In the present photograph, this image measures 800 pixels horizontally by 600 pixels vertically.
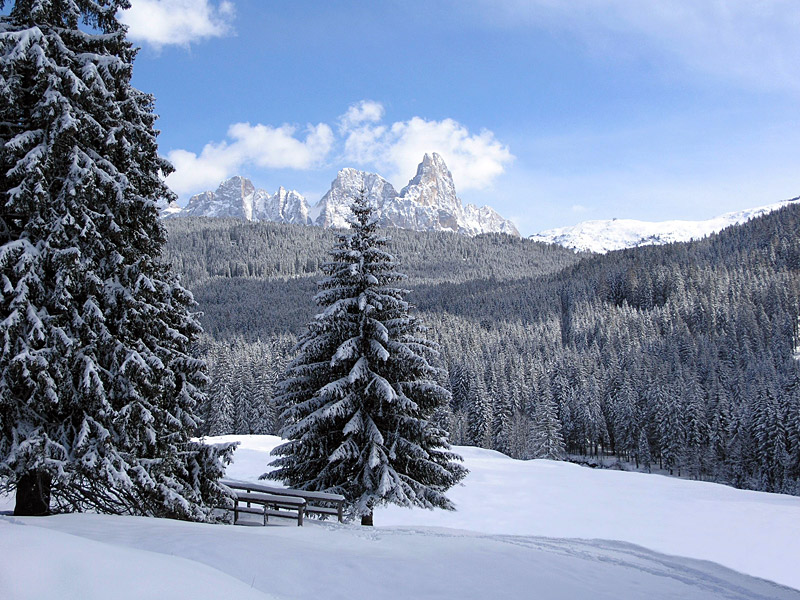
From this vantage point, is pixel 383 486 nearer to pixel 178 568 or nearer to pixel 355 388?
pixel 355 388

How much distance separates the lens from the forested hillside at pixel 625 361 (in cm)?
6881

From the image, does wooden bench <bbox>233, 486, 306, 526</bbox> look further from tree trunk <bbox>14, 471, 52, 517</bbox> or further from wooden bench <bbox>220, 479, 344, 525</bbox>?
tree trunk <bbox>14, 471, 52, 517</bbox>

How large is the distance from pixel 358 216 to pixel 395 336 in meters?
3.80

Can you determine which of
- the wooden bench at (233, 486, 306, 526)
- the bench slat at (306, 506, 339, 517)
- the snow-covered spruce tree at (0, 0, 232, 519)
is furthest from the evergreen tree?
the snow-covered spruce tree at (0, 0, 232, 519)

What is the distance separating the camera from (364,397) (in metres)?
14.7

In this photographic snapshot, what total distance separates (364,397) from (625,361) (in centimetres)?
10091

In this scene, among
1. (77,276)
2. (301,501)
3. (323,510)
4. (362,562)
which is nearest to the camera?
(362,562)

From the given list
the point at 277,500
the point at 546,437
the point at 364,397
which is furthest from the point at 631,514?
the point at 546,437

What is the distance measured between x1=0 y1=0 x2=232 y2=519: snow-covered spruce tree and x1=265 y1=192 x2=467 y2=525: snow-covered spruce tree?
4014 mm

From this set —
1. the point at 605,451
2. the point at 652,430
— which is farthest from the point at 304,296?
the point at 652,430

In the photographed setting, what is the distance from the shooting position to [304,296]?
196500 mm

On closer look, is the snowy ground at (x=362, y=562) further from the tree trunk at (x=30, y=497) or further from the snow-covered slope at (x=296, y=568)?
the tree trunk at (x=30, y=497)

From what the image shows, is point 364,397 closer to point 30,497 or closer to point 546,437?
point 30,497

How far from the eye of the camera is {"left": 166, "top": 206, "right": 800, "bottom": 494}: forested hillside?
6881 centimetres
